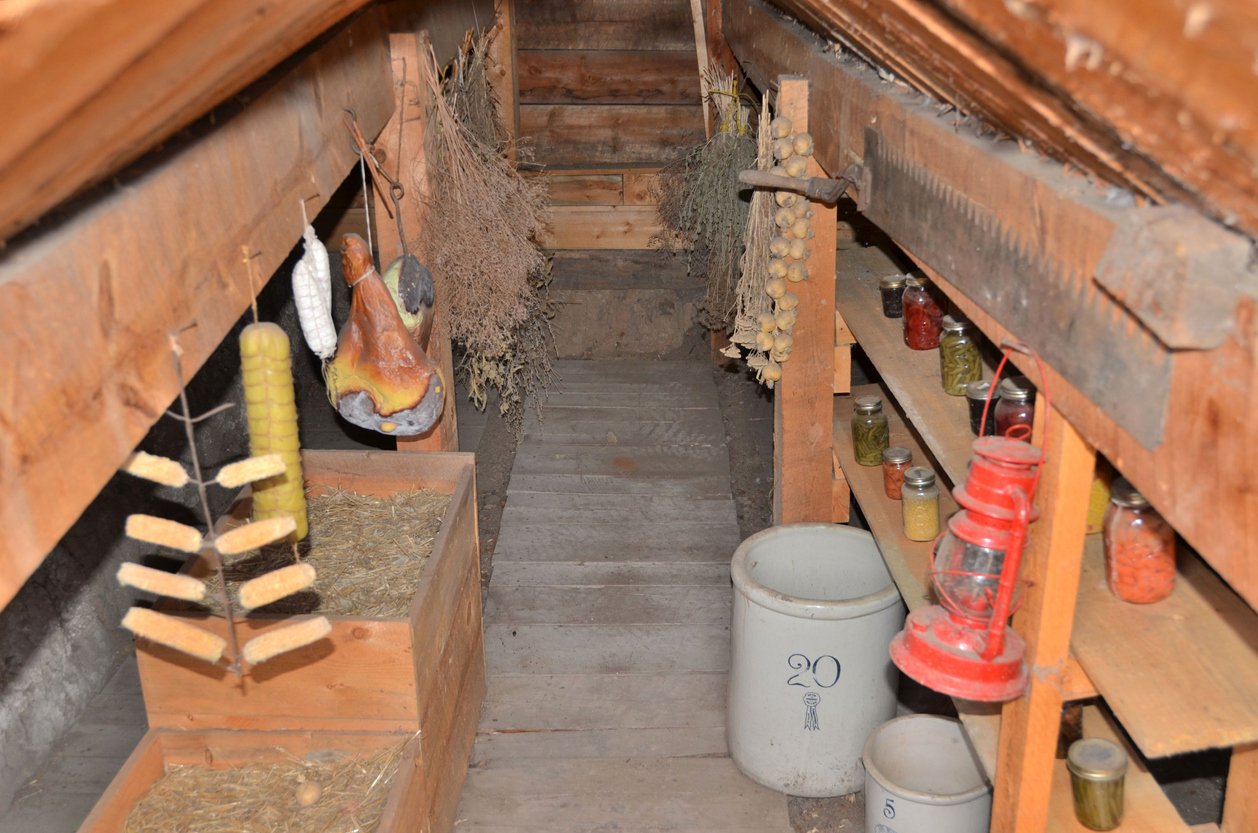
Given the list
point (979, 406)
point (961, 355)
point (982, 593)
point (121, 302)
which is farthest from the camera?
point (961, 355)

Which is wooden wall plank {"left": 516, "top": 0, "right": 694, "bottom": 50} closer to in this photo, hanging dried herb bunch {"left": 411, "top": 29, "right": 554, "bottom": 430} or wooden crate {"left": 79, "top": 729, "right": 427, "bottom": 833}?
hanging dried herb bunch {"left": 411, "top": 29, "right": 554, "bottom": 430}

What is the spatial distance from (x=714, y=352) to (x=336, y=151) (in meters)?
3.66

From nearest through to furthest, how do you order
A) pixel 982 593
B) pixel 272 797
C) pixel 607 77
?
pixel 982 593, pixel 272 797, pixel 607 77

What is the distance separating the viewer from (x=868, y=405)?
2.71 metres

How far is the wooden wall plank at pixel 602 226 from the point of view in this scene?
5465 mm

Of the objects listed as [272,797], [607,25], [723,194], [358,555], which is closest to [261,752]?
[272,797]

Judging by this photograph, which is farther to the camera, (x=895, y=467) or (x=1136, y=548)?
(x=895, y=467)

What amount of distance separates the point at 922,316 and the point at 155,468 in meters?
1.78

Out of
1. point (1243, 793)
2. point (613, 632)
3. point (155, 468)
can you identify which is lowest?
point (613, 632)

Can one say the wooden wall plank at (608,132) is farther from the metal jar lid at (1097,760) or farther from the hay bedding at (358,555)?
the metal jar lid at (1097,760)

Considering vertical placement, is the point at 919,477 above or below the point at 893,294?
below

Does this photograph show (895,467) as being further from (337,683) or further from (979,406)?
(337,683)

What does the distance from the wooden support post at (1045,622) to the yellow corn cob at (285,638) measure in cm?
97

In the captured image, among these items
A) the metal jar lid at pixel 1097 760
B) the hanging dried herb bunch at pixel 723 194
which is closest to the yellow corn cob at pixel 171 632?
the metal jar lid at pixel 1097 760
